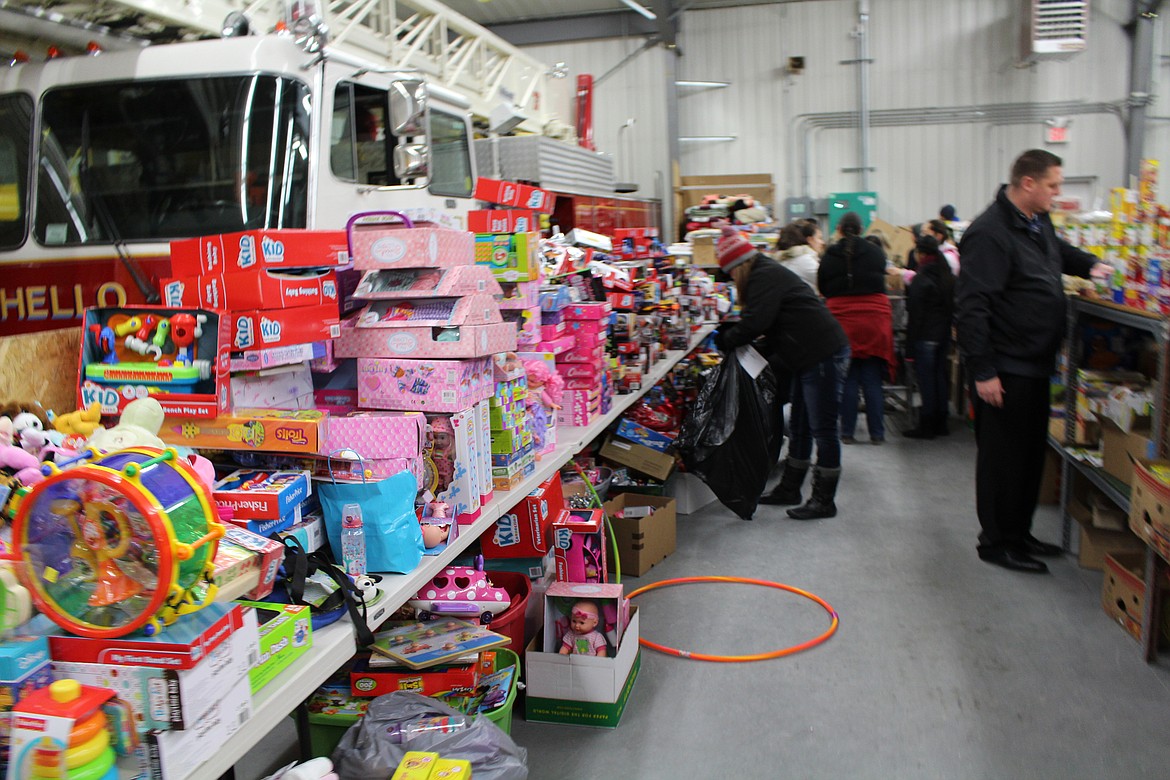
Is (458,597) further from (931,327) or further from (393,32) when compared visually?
(931,327)

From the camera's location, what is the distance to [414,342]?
2.51 metres

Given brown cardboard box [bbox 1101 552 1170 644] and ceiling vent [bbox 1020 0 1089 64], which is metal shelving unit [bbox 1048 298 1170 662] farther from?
ceiling vent [bbox 1020 0 1089 64]

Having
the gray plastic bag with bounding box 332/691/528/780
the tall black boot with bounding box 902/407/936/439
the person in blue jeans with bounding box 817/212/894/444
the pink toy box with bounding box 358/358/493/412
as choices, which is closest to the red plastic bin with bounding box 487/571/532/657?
the gray plastic bag with bounding box 332/691/528/780

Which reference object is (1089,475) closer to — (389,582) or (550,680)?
(550,680)

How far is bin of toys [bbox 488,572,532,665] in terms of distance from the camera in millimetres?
3043

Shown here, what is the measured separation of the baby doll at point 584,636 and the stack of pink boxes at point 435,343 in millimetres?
719

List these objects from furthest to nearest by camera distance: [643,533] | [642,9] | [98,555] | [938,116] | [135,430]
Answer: [938,116], [642,9], [643,533], [135,430], [98,555]

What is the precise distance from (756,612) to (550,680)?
131 cm

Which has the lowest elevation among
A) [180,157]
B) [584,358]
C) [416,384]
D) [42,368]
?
[584,358]

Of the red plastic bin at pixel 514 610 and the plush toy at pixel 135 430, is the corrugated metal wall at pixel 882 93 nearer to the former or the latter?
the red plastic bin at pixel 514 610

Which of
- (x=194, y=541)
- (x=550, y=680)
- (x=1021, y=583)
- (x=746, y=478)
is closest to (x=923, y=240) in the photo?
(x=746, y=478)

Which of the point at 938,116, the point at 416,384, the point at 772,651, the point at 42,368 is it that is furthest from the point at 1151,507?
the point at 938,116

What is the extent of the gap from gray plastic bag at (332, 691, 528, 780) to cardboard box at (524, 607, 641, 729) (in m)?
0.79

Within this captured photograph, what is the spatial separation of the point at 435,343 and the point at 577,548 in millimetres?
1264
